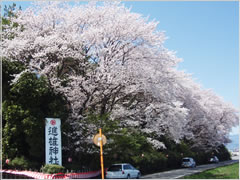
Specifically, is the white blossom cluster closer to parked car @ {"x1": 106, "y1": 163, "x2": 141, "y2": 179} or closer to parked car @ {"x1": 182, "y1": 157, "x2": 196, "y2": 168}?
parked car @ {"x1": 106, "y1": 163, "x2": 141, "y2": 179}

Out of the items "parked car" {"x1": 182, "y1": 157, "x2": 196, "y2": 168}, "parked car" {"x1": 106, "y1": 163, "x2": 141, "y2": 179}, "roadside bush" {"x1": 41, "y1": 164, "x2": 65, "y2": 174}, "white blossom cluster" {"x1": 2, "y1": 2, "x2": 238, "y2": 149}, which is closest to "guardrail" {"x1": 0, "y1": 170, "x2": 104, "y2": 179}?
"roadside bush" {"x1": 41, "y1": 164, "x2": 65, "y2": 174}

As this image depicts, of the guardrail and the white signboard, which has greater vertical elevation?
the white signboard

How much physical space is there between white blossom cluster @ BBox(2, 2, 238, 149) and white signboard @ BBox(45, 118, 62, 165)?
6.40 ft

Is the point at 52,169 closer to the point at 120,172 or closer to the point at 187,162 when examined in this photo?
the point at 120,172

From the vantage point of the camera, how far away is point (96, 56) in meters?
19.9

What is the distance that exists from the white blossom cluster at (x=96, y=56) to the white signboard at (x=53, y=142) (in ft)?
6.40

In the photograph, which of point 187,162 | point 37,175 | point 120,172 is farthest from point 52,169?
point 187,162

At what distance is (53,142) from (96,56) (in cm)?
655

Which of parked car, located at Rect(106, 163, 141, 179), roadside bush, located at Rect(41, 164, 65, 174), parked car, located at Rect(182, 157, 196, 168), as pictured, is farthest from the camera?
parked car, located at Rect(182, 157, 196, 168)

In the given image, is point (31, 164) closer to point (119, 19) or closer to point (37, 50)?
point (37, 50)

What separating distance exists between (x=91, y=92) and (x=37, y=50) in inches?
175

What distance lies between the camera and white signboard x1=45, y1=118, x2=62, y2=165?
1658 centimetres

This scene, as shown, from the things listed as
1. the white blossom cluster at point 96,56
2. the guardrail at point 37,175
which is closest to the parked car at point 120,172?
the guardrail at point 37,175

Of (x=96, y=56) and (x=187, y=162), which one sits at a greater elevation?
(x=96, y=56)
